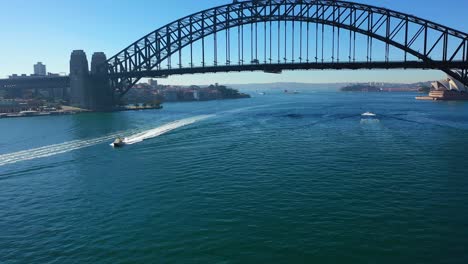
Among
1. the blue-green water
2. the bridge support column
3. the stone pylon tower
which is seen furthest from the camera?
the bridge support column

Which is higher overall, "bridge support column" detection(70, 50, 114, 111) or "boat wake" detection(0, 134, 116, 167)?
"bridge support column" detection(70, 50, 114, 111)

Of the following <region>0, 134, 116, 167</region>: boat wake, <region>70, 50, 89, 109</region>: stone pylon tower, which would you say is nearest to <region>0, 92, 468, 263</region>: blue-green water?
<region>0, 134, 116, 167</region>: boat wake

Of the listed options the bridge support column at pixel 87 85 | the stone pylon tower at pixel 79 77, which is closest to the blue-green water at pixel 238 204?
the bridge support column at pixel 87 85

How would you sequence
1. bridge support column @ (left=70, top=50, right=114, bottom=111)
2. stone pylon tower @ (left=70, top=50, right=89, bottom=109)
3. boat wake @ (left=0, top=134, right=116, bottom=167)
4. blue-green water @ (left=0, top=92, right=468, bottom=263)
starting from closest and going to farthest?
blue-green water @ (left=0, top=92, right=468, bottom=263) → boat wake @ (left=0, top=134, right=116, bottom=167) → stone pylon tower @ (left=70, top=50, right=89, bottom=109) → bridge support column @ (left=70, top=50, right=114, bottom=111)

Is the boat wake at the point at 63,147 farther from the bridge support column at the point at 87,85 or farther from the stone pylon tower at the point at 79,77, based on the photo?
the stone pylon tower at the point at 79,77

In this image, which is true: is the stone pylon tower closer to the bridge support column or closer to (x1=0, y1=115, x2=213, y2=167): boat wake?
the bridge support column

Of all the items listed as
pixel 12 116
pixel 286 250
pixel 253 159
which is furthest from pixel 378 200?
pixel 12 116
